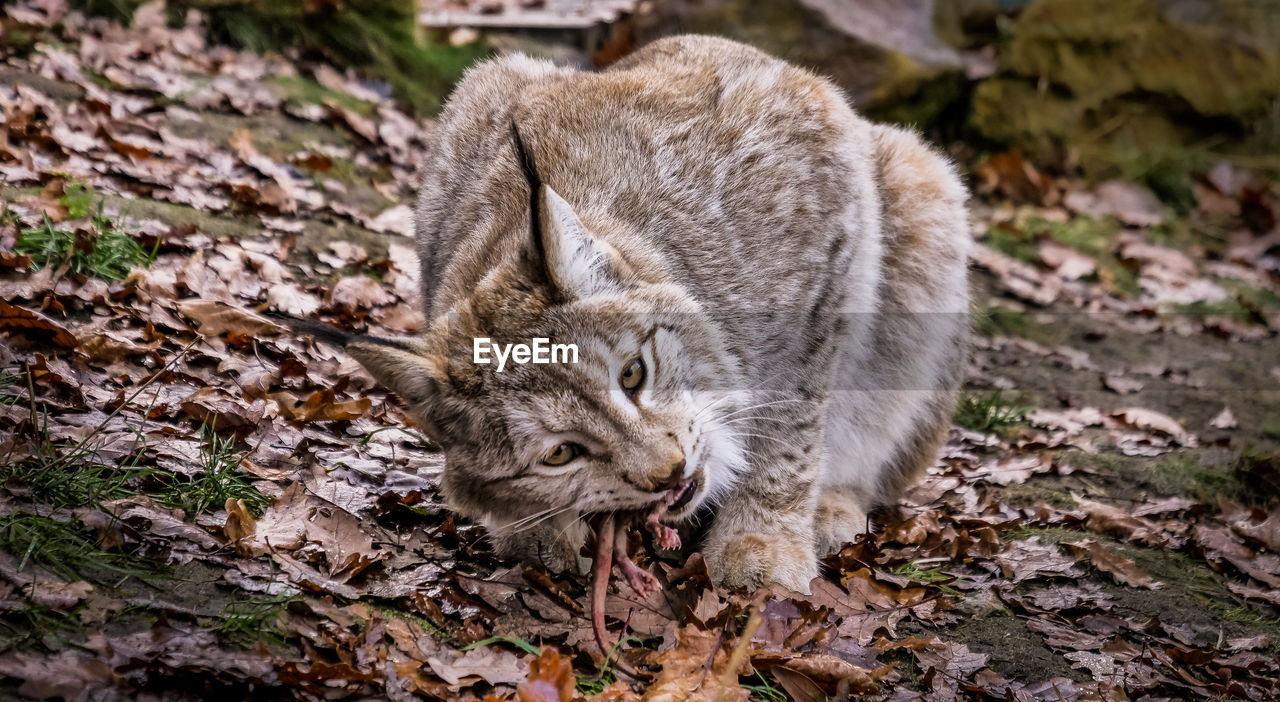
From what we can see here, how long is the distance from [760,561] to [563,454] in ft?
3.35

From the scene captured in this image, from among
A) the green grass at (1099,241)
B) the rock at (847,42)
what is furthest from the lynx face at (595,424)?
the rock at (847,42)

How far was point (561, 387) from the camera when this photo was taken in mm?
2975

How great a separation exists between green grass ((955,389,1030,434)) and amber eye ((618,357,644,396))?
290 cm

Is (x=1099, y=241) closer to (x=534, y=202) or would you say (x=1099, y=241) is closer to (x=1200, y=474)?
(x=1200, y=474)

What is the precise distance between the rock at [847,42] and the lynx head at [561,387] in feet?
19.1

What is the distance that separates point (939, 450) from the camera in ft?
15.3

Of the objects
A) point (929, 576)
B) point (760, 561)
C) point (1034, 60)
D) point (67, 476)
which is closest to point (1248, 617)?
point (929, 576)

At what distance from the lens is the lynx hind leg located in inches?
161

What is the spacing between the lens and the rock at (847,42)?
28.1 feet

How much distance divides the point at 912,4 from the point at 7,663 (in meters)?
8.76

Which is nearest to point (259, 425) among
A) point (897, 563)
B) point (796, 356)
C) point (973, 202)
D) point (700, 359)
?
point (700, 359)

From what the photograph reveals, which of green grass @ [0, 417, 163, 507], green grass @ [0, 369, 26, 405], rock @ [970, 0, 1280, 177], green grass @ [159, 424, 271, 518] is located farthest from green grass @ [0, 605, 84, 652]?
rock @ [970, 0, 1280, 177]

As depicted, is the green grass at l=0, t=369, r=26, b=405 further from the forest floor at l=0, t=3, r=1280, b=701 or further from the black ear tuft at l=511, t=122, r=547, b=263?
the black ear tuft at l=511, t=122, r=547, b=263

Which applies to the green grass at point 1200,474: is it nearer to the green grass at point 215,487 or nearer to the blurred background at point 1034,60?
the green grass at point 215,487
